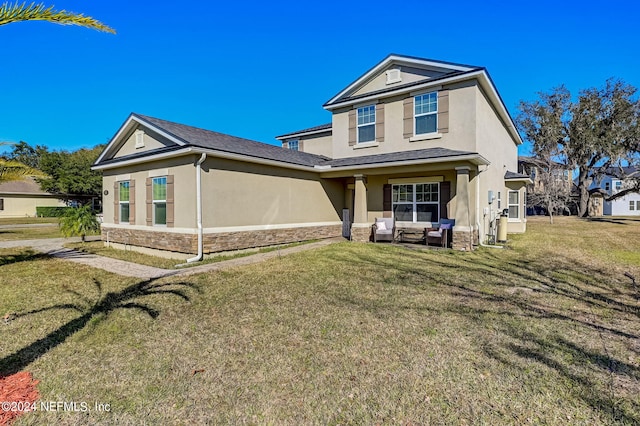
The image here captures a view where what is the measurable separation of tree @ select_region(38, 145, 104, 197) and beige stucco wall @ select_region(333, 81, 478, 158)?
32.3 metres

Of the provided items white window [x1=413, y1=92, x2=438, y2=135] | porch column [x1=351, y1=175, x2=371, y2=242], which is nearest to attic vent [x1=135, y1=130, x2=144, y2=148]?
porch column [x1=351, y1=175, x2=371, y2=242]

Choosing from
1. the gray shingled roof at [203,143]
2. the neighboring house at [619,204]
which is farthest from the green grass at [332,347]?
the neighboring house at [619,204]

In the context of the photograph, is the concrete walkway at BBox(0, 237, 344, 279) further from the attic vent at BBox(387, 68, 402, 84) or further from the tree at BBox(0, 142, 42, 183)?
the attic vent at BBox(387, 68, 402, 84)

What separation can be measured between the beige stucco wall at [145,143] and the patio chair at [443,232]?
9343 mm

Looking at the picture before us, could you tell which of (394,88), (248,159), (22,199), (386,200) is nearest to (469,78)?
(394,88)

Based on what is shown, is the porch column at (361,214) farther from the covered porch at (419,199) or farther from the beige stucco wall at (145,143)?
the beige stucco wall at (145,143)

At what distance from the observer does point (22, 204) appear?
35.3m

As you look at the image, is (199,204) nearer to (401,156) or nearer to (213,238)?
(213,238)

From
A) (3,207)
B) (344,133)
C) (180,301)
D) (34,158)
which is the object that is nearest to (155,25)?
(344,133)

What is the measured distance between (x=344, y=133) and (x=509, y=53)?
9.91 metres

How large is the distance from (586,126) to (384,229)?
27.8 metres

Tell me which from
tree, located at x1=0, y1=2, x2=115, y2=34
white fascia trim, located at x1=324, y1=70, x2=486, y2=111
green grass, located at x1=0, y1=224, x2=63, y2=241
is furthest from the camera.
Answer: green grass, located at x1=0, y1=224, x2=63, y2=241

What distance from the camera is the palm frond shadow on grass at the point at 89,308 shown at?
3662mm

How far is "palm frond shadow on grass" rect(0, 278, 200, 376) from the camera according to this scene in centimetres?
366
